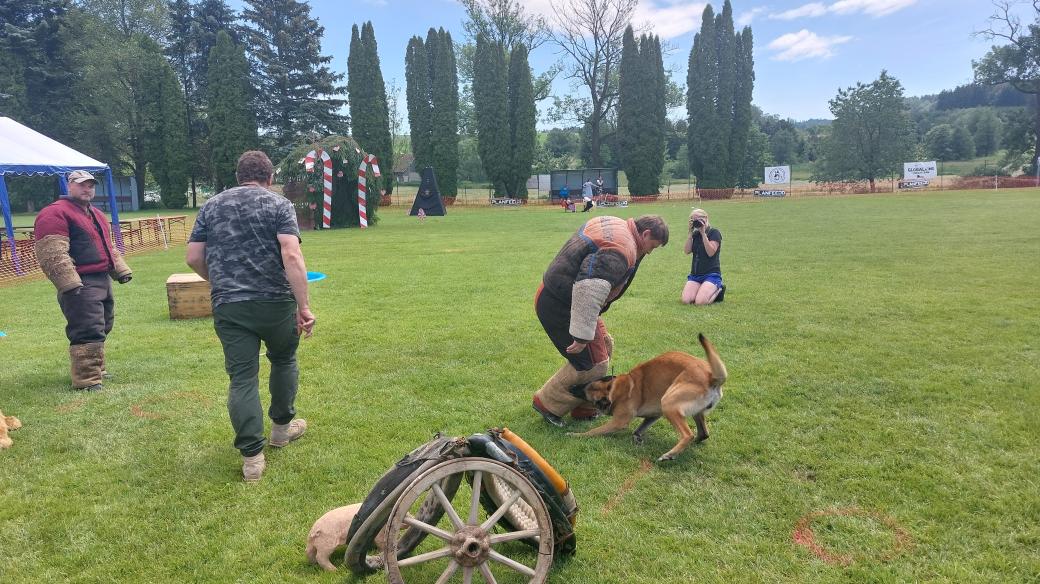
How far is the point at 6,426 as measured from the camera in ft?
14.2

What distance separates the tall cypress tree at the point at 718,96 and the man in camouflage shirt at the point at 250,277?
44.9 meters

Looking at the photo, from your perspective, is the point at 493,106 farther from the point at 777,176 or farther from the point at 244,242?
the point at 244,242

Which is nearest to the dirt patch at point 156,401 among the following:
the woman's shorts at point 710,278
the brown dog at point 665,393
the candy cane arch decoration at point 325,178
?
the brown dog at point 665,393

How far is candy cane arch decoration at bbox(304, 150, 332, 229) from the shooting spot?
870 inches

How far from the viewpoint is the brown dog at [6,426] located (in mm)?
4150

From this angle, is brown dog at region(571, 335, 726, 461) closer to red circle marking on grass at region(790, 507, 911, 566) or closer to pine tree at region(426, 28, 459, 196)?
red circle marking on grass at region(790, 507, 911, 566)

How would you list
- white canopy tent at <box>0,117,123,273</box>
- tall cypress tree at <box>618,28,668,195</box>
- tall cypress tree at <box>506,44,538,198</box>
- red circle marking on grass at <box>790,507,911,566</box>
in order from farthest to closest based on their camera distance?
tall cypress tree at <box>618,28,668,195</box>
tall cypress tree at <box>506,44,538,198</box>
white canopy tent at <box>0,117,123,273</box>
red circle marking on grass at <box>790,507,911,566</box>

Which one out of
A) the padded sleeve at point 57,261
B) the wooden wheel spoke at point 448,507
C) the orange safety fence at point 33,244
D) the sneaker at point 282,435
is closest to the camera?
the wooden wheel spoke at point 448,507

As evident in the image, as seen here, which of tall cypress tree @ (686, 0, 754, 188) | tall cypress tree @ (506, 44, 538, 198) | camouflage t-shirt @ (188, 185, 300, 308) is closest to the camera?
camouflage t-shirt @ (188, 185, 300, 308)

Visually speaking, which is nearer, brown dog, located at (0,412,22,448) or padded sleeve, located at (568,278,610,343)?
padded sleeve, located at (568,278,610,343)

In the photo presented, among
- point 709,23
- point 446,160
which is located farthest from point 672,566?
point 709,23

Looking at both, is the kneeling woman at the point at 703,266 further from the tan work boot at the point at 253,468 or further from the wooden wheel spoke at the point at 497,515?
the wooden wheel spoke at the point at 497,515

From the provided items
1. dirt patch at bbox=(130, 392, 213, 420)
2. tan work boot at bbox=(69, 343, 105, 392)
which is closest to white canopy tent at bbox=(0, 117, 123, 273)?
tan work boot at bbox=(69, 343, 105, 392)

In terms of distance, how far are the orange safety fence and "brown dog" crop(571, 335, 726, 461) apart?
7.54 meters
